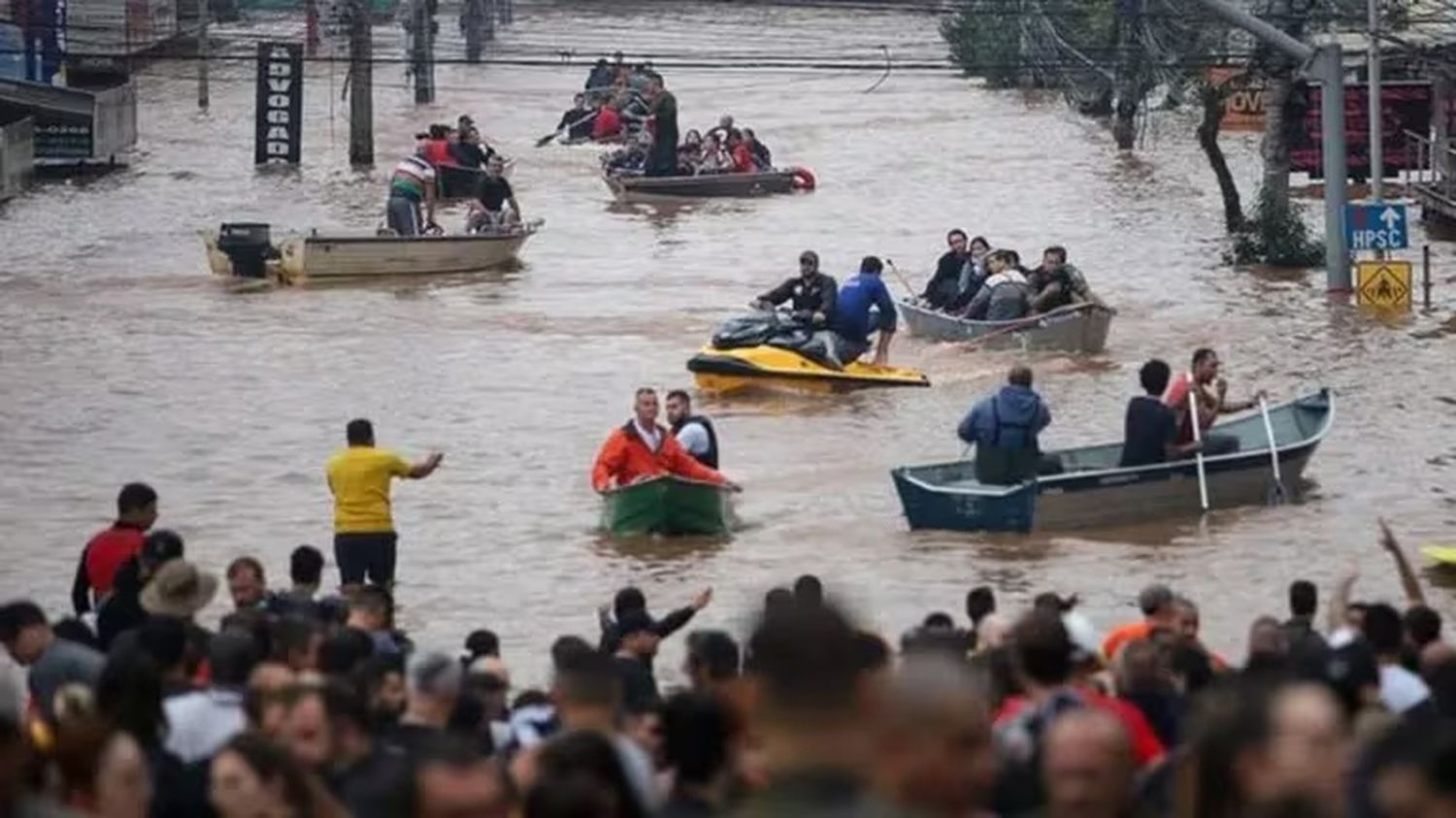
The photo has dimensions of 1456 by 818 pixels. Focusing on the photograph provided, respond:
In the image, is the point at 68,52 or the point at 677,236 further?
the point at 68,52

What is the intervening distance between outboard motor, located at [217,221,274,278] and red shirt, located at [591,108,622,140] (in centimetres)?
2167

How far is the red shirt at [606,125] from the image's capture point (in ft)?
205

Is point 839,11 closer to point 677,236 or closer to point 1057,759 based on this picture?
point 677,236

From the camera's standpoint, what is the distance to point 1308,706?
277 inches

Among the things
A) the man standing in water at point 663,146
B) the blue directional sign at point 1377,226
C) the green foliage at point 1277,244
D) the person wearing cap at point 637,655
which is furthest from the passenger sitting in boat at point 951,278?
the person wearing cap at point 637,655

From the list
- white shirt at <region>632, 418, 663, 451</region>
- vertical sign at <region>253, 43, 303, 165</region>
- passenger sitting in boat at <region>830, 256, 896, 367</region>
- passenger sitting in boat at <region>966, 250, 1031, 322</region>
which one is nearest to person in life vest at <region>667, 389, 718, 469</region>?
white shirt at <region>632, 418, 663, 451</region>

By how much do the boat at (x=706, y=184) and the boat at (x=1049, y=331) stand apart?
61.4ft

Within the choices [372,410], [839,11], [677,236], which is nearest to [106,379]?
[372,410]

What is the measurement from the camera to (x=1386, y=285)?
1425 inches

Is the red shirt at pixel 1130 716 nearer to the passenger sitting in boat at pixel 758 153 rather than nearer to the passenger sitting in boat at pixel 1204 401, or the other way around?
the passenger sitting in boat at pixel 1204 401

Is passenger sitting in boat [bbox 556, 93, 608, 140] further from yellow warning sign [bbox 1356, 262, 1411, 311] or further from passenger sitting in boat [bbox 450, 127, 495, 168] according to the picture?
yellow warning sign [bbox 1356, 262, 1411, 311]

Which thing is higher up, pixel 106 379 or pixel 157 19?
pixel 157 19

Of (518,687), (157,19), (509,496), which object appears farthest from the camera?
(157,19)

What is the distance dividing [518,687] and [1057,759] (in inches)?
434
